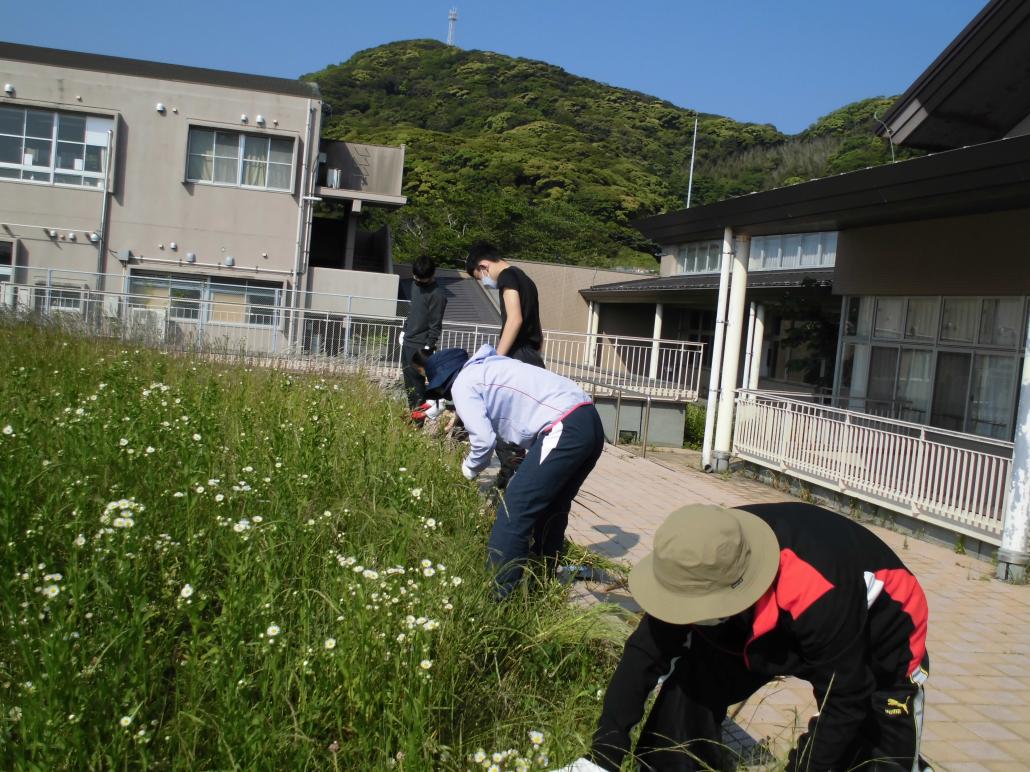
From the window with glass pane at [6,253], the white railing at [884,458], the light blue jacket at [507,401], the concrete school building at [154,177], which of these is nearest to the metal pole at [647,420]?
the white railing at [884,458]

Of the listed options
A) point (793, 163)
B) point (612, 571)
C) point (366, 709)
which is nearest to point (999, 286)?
point (612, 571)

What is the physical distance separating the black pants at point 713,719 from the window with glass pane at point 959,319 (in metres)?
8.90

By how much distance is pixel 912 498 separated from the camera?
8.96 metres

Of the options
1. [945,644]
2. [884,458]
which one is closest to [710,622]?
[945,644]

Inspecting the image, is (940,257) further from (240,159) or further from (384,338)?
(240,159)

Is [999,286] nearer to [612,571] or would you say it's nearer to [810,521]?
[612,571]

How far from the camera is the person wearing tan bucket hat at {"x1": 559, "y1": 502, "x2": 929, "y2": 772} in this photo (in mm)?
2465

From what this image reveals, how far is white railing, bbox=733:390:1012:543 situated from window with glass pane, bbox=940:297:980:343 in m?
1.21

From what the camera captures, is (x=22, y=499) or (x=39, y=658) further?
(x=22, y=499)

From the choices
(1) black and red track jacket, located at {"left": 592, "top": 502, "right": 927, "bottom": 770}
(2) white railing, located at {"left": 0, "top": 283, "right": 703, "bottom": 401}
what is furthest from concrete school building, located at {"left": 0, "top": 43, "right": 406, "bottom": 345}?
(1) black and red track jacket, located at {"left": 592, "top": 502, "right": 927, "bottom": 770}

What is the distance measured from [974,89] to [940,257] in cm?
234

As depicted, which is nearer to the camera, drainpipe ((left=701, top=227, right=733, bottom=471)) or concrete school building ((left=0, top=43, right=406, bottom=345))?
drainpipe ((left=701, top=227, right=733, bottom=471))

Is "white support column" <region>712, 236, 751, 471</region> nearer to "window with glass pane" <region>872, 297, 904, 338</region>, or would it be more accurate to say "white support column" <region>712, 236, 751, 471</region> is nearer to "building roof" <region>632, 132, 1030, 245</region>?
"building roof" <region>632, 132, 1030, 245</region>

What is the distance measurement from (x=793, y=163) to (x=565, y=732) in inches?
2548
